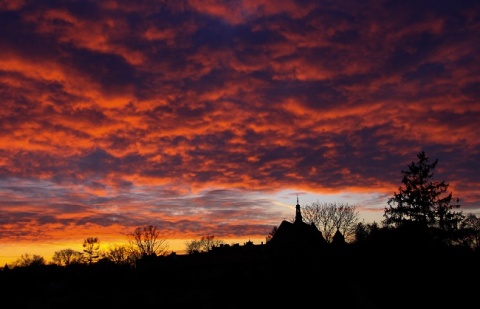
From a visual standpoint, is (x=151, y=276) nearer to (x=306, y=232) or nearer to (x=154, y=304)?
(x=154, y=304)

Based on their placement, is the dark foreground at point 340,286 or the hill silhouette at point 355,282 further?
the hill silhouette at point 355,282

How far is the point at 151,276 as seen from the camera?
44.4 meters

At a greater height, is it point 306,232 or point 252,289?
point 306,232

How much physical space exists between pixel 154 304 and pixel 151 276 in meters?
15.5

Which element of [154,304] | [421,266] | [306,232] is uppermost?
[306,232]

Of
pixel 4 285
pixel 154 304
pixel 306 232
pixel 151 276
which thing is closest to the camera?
pixel 154 304

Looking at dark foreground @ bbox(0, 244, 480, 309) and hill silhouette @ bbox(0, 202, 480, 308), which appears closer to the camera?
dark foreground @ bbox(0, 244, 480, 309)

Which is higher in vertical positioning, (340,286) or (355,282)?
(355,282)

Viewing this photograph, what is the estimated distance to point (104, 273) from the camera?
45.1 m

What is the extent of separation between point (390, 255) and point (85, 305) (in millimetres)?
20503

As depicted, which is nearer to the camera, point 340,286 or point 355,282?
point 340,286

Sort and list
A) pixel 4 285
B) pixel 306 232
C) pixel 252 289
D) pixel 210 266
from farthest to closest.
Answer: pixel 210 266 → pixel 306 232 → pixel 4 285 → pixel 252 289

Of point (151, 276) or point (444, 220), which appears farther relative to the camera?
point (444, 220)

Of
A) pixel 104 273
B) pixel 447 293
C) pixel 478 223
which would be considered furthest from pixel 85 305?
pixel 478 223
